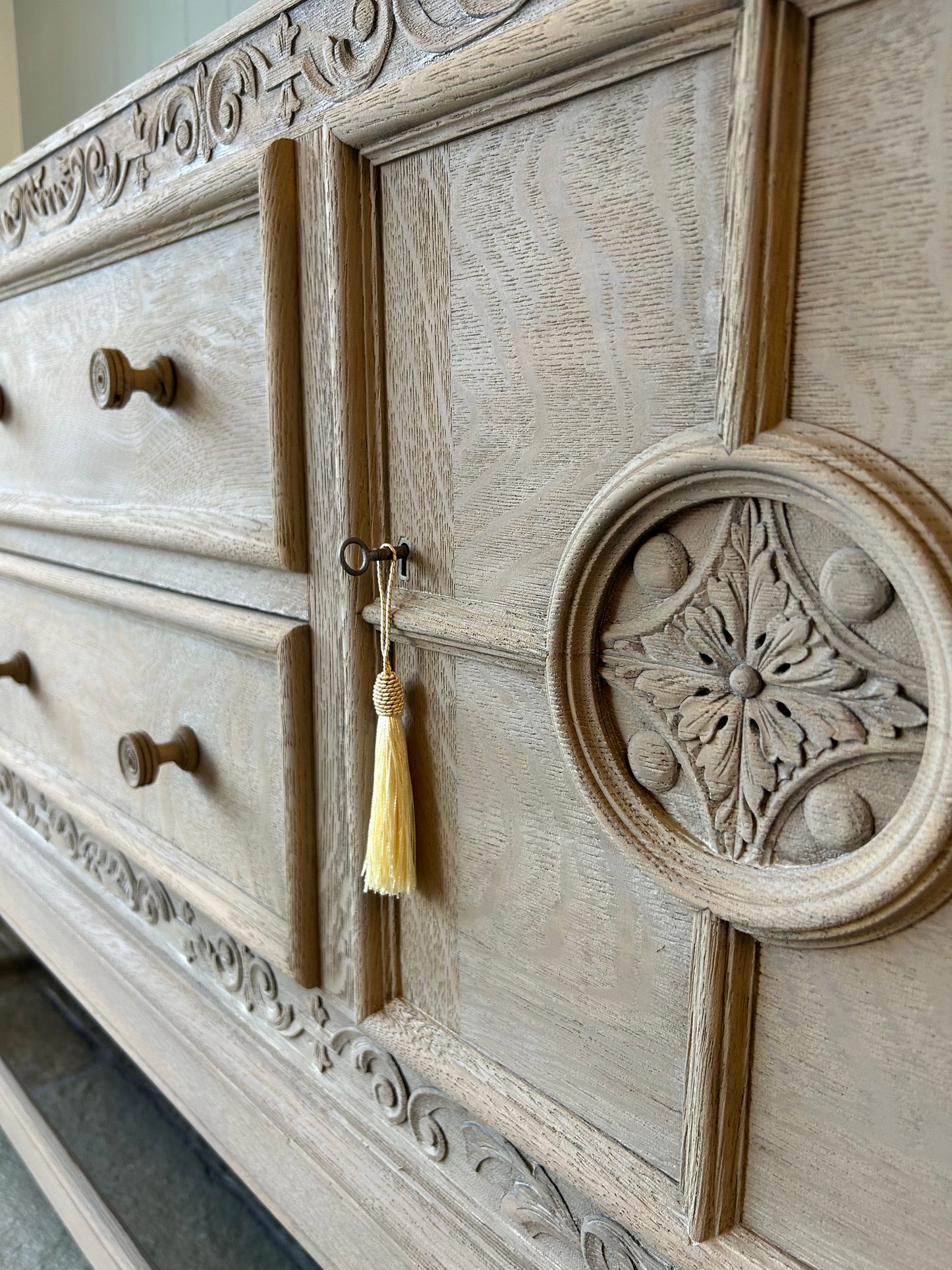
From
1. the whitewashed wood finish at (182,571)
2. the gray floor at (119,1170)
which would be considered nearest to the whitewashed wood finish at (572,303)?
the whitewashed wood finish at (182,571)

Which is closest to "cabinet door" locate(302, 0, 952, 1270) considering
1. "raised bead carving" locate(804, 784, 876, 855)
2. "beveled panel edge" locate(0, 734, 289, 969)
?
"raised bead carving" locate(804, 784, 876, 855)

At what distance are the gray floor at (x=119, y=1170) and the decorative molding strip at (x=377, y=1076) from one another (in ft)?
0.73

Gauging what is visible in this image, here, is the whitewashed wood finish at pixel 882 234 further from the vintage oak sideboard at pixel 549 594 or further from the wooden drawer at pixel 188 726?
the wooden drawer at pixel 188 726

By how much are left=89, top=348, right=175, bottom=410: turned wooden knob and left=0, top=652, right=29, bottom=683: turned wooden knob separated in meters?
0.29

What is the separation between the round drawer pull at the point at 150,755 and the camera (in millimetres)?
508

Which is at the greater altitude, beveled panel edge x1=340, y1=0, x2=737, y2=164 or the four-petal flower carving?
beveled panel edge x1=340, y1=0, x2=737, y2=164

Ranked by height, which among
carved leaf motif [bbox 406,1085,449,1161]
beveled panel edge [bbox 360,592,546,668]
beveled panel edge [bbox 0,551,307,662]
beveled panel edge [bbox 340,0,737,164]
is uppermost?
beveled panel edge [bbox 340,0,737,164]

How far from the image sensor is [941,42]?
0.23m

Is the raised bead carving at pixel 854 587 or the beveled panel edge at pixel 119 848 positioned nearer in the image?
the raised bead carving at pixel 854 587

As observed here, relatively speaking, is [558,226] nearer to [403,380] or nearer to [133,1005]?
[403,380]

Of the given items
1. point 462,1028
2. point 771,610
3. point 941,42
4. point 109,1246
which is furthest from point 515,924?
point 109,1246

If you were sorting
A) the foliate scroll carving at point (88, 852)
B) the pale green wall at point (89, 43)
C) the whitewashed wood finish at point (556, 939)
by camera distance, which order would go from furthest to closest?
1. the pale green wall at point (89, 43)
2. the foliate scroll carving at point (88, 852)
3. the whitewashed wood finish at point (556, 939)

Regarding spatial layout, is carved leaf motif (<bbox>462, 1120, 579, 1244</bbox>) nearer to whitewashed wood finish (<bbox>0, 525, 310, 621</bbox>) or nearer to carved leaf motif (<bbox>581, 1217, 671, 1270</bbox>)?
carved leaf motif (<bbox>581, 1217, 671, 1270</bbox>)

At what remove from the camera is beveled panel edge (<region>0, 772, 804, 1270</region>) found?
0.36 metres
